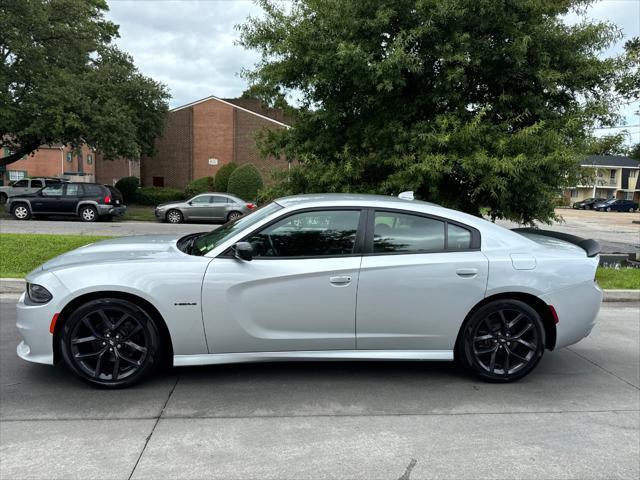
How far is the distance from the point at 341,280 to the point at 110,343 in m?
1.82

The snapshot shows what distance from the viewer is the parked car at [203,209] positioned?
2191cm

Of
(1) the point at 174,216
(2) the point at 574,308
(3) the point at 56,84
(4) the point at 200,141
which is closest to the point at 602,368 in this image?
(2) the point at 574,308

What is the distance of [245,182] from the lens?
3027cm

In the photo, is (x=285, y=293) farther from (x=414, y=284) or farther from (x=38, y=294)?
(x=38, y=294)

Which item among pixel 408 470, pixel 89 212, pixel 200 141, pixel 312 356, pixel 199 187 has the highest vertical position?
pixel 200 141

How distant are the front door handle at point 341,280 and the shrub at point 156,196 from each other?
29294mm

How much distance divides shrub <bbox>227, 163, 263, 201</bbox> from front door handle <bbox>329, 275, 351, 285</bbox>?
26.2m

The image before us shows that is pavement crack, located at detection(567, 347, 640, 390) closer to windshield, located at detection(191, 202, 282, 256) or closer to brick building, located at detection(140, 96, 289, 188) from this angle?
windshield, located at detection(191, 202, 282, 256)

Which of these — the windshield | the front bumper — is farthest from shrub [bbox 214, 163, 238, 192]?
the windshield

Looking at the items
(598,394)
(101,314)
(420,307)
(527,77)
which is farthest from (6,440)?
(527,77)

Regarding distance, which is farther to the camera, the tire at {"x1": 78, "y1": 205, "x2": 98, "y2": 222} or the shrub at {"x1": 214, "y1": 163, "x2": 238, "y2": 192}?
the shrub at {"x1": 214, "y1": 163, "x2": 238, "y2": 192}

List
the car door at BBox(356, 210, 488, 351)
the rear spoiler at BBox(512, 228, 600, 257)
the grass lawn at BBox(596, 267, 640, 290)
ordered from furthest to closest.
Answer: the grass lawn at BBox(596, 267, 640, 290)
the rear spoiler at BBox(512, 228, 600, 257)
the car door at BBox(356, 210, 488, 351)

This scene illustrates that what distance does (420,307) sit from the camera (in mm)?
4055

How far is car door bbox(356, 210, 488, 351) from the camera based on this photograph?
4.01 metres
